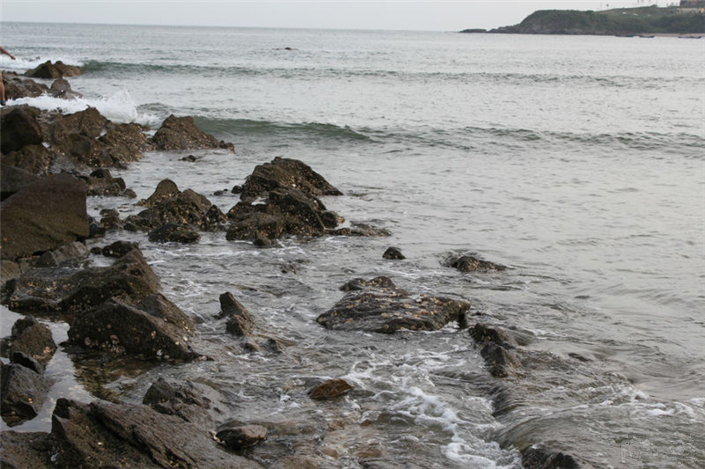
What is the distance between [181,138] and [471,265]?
12436mm

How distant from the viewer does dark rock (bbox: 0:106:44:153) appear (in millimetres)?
12836

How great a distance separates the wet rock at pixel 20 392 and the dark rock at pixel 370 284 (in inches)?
156

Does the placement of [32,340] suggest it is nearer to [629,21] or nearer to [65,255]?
[65,255]

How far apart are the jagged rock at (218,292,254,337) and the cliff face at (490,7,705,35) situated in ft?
570

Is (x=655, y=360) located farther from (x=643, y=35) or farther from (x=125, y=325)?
(x=643, y=35)

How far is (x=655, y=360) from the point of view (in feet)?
23.0

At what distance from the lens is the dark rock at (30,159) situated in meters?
13.3

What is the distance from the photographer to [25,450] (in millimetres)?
4254

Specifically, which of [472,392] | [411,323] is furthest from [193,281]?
[472,392]

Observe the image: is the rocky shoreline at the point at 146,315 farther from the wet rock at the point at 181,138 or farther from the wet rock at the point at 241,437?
the wet rock at the point at 181,138

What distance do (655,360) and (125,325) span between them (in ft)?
17.1

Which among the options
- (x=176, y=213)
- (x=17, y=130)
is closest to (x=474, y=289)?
(x=176, y=213)

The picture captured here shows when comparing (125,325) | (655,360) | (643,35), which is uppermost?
(643,35)

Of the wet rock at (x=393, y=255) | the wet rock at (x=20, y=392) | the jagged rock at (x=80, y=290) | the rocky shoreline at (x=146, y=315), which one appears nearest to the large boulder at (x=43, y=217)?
the rocky shoreline at (x=146, y=315)
